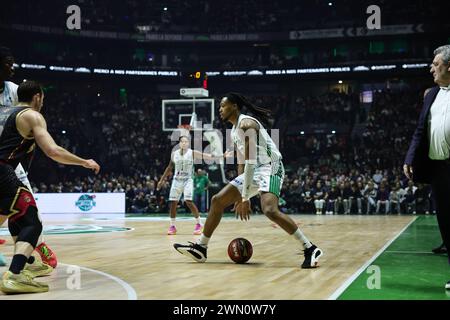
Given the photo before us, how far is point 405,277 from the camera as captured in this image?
613 cm

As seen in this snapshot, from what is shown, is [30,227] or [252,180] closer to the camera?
[30,227]

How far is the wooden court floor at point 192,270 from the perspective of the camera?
5117 millimetres

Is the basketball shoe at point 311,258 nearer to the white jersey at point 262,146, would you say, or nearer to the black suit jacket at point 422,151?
the white jersey at point 262,146

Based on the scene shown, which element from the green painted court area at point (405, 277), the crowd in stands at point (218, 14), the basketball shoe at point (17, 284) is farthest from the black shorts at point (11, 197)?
the crowd in stands at point (218, 14)

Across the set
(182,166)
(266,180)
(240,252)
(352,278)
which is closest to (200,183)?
(182,166)

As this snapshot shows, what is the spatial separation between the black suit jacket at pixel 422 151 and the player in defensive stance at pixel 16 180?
9.75 feet

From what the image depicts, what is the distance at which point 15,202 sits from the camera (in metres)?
5.31

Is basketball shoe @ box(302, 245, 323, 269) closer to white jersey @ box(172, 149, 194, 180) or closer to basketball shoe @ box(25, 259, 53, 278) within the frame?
basketball shoe @ box(25, 259, 53, 278)

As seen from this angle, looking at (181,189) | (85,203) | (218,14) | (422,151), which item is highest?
(218,14)

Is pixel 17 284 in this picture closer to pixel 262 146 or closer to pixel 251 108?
pixel 262 146

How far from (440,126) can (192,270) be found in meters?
3.29
